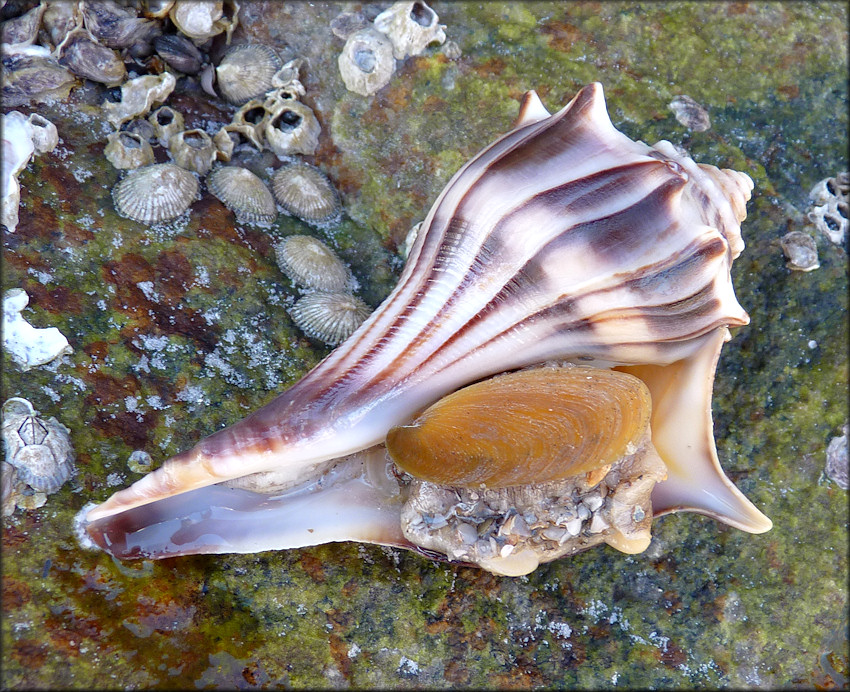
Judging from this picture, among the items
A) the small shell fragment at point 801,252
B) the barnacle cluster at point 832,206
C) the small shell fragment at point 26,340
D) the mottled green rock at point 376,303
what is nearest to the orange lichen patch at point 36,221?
the mottled green rock at point 376,303

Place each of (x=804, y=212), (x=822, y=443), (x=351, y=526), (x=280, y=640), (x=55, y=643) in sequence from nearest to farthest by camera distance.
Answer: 1. (x=55, y=643)
2. (x=280, y=640)
3. (x=351, y=526)
4. (x=822, y=443)
5. (x=804, y=212)

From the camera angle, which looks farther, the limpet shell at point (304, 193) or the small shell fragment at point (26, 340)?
the limpet shell at point (304, 193)

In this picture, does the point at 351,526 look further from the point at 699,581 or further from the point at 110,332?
the point at 699,581

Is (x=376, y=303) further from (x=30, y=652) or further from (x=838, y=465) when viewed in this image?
(x=838, y=465)

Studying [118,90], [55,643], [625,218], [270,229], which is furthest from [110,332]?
[625,218]

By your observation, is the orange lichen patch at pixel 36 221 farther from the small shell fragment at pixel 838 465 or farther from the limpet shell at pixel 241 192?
the small shell fragment at pixel 838 465
